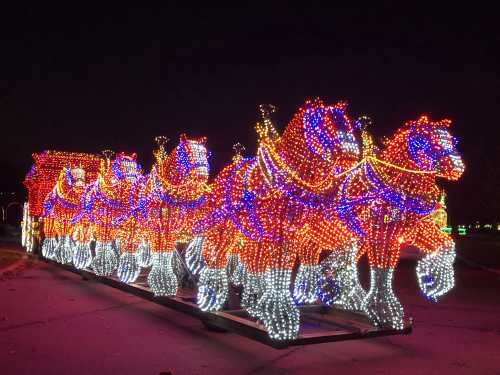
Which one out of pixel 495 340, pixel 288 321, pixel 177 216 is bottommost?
pixel 495 340

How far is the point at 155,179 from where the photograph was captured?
9.29 meters

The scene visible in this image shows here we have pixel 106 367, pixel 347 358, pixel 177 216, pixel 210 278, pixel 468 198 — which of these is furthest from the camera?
pixel 468 198

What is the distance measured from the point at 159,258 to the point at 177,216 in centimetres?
72

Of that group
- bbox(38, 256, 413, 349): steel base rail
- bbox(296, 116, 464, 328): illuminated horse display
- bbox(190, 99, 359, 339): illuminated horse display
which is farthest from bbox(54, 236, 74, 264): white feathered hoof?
bbox(296, 116, 464, 328): illuminated horse display

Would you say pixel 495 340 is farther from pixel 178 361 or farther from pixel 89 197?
pixel 89 197

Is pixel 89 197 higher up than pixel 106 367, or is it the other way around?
pixel 89 197

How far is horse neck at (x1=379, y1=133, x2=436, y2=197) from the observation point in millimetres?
6094

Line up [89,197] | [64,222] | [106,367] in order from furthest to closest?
[64,222] → [89,197] → [106,367]

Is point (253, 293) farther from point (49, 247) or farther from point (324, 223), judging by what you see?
point (49, 247)

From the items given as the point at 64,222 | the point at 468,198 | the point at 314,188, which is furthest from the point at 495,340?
the point at 468,198

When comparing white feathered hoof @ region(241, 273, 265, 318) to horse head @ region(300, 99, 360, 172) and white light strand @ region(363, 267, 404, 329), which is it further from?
horse head @ region(300, 99, 360, 172)

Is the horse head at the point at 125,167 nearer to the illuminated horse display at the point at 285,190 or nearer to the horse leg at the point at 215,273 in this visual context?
the horse leg at the point at 215,273

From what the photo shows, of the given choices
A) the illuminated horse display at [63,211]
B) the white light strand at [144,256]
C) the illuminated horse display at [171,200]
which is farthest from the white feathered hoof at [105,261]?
the illuminated horse display at [171,200]

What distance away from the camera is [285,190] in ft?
19.9
